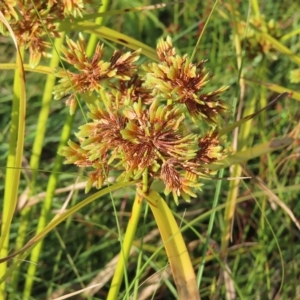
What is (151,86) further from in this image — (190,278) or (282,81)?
(282,81)

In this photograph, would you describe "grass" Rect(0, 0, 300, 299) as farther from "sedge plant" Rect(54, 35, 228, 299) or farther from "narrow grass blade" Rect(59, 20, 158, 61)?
"sedge plant" Rect(54, 35, 228, 299)

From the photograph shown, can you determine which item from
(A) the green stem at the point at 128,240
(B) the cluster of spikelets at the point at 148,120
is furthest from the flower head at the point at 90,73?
(A) the green stem at the point at 128,240

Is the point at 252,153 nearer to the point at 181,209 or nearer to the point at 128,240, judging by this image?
the point at 128,240

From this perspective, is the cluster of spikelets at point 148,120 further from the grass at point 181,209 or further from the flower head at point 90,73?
the grass at point 181,209

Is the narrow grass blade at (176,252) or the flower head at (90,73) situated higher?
the flower head at (90,73)

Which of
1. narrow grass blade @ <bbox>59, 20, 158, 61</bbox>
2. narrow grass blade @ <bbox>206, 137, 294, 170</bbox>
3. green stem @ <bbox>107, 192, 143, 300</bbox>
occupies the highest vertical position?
narrow grass blade @ <bbox>59, 20, 158, 61</bbox>

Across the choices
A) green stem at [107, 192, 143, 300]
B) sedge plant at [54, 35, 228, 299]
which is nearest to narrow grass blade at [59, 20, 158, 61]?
sedge plant at [54, 35, 228, 299]
